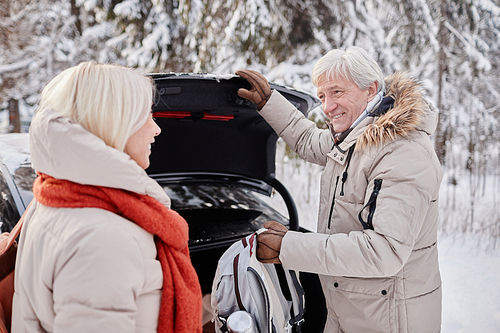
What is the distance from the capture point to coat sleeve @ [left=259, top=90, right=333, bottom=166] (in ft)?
6.92

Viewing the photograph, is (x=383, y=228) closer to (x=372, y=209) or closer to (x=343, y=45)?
(x=372, y=209)

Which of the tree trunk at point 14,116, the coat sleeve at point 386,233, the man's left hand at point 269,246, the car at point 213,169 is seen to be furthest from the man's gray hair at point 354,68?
the tree trunk at point 14,116

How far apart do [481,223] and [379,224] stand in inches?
188

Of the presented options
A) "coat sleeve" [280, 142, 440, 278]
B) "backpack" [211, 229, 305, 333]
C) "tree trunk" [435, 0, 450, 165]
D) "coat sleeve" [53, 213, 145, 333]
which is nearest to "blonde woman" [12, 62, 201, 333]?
"coat sleeve" [53, 213, 145, 333]

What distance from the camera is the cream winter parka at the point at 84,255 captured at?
88 centimetres

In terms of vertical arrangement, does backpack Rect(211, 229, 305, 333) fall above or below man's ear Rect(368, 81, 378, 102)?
below

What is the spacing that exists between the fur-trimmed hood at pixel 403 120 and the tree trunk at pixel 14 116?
1299 centimetres

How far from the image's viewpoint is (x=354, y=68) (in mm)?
1820

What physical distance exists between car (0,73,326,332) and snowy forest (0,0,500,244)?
3808 mm

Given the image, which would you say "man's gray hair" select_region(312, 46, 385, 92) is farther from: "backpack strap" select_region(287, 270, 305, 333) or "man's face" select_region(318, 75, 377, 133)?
"backpack strap" select_region(287, 270, 305, 333)

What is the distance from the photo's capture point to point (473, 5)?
23.3 feet

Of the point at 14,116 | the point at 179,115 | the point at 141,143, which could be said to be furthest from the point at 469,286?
the point at 14,116

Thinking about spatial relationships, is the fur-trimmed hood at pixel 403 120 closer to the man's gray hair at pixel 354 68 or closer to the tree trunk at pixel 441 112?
the man's gray hair at pixel 354 68

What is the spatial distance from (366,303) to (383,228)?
469mm
